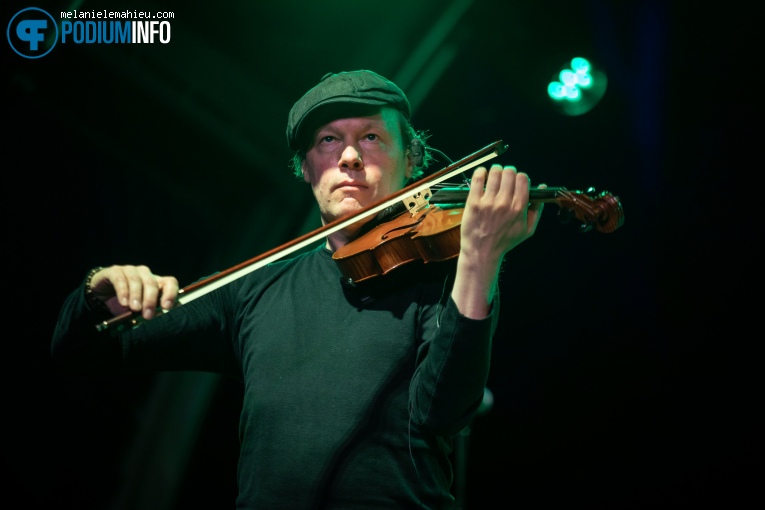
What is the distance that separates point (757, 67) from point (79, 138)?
3558 mm

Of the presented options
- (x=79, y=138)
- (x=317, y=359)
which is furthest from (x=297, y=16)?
(x=317, y=359)

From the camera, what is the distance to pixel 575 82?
3.51m

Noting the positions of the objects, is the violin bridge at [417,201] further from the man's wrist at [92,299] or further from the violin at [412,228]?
the man's wrist at [92,299]

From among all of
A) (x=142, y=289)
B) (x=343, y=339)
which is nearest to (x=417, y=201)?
(x=343, y=339)

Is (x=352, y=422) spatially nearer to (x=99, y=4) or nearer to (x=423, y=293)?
(x=423, y=293)

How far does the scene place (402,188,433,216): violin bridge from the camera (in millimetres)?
1925

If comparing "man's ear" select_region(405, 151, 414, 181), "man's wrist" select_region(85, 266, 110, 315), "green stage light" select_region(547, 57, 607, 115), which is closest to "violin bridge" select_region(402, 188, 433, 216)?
"man's ear" select_region(405, 151, 414, 181)

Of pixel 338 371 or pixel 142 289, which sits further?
pixel 338 371

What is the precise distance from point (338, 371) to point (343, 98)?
3.08ft

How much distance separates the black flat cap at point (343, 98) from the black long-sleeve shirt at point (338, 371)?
0.55m

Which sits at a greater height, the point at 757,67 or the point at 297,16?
the point at 297,16

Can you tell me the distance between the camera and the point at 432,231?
5.47 ft

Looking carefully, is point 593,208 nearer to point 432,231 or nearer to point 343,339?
point 432,231

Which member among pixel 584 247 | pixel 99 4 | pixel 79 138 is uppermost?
pixel 99 4
